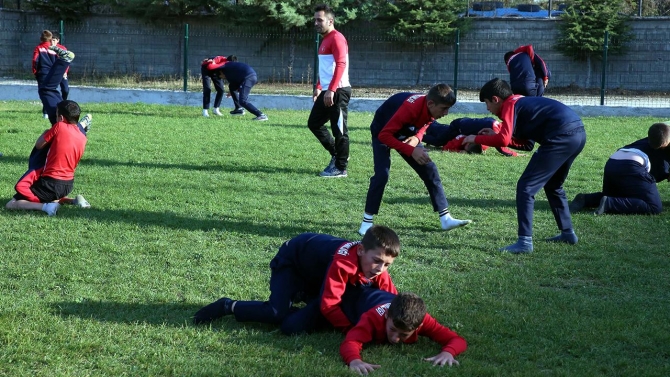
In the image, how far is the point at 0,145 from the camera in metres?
11.0

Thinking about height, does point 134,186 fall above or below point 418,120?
below

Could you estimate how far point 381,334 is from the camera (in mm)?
4223

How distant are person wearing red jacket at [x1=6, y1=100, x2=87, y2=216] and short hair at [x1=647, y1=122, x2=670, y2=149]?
19.1 feet

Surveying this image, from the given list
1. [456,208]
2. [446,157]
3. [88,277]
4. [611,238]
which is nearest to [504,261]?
[611,238]

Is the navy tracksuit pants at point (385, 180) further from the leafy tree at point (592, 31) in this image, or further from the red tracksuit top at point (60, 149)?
the leafy tree at point (592, 31)

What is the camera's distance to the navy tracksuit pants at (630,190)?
25.5 ft

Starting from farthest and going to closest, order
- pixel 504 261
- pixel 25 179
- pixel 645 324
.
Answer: pixel 25 179 < pixel 504 261 < pixel 645 324

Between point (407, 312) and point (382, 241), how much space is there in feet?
1.37

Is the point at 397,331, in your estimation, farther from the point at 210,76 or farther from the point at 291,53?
the point at 291,53

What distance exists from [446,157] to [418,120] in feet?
16.0

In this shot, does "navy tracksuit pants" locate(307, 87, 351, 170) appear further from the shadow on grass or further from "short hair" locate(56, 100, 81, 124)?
the shadow on grass

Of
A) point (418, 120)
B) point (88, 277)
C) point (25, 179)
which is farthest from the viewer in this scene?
point (25, 179)

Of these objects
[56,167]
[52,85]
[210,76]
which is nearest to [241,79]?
[210,76]

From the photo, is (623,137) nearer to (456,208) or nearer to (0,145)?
(456,208)
